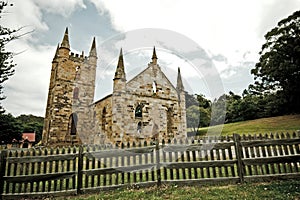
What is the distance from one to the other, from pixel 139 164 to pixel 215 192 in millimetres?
2380

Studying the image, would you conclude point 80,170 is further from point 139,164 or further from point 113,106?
point 113,106

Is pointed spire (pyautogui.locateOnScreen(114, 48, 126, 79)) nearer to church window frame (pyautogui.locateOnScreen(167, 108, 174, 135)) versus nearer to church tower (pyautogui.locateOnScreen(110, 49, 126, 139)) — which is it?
church tower (pyautogui.locateOnScreen(110, 49, 126, 139))

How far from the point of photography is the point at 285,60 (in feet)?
93.4

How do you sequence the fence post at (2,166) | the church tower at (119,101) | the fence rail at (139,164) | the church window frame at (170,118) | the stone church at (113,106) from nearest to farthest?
1. the fence post at (2,166)
2. the fence rail at (139,164)
3. the church tower at (119,101)
4. the stone church at (113,106)
5. the church window frame at (170,118)

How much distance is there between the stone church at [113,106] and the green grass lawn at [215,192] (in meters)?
9.64

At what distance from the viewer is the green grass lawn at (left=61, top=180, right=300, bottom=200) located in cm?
494

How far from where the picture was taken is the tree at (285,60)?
27734 millimetres

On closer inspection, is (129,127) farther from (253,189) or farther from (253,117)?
(253,117)

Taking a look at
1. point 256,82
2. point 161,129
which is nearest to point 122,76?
point 161,129

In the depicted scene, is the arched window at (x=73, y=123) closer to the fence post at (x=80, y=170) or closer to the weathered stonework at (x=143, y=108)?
the weathered stonework at (x=143, y=108)

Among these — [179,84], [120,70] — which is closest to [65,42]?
[120,70]

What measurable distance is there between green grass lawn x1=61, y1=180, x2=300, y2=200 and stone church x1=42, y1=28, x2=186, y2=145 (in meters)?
9.64

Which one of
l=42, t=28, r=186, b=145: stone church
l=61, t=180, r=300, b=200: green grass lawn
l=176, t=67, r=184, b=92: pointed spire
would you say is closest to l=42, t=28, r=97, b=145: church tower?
l=42, t=28, r=186, b=145: stone church

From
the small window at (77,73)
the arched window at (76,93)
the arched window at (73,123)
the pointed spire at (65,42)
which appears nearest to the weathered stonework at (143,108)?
the arched window at (73,123)
